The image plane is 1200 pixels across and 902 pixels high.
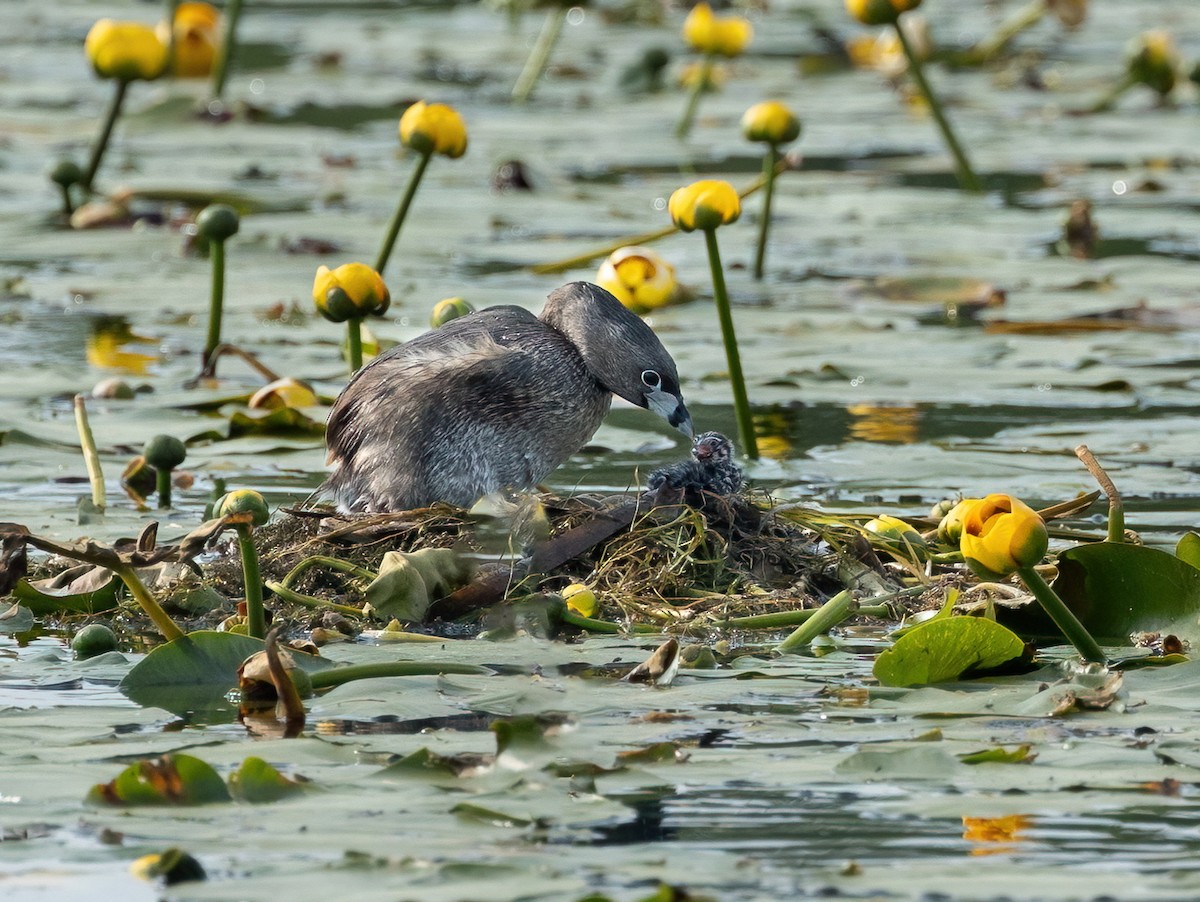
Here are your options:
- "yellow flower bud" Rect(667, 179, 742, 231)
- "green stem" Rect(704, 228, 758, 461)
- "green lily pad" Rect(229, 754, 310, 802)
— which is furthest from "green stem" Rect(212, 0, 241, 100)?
"green lily pad" Rect(229, 754, 310, 802)

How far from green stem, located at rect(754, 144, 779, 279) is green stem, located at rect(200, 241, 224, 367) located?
205 centimetres

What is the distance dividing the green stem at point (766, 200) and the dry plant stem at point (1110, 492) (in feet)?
11.3

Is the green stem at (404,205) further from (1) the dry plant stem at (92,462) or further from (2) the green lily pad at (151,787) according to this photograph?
(2) the green lily pad at (151,787)

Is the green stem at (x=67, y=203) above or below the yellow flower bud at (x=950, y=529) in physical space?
above

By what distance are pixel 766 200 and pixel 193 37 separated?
792 cm

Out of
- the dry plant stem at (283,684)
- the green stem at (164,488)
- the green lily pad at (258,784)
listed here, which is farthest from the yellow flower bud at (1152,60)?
the green lily pad at (258,784)

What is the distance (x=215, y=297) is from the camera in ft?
23.4

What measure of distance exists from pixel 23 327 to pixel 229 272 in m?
1.16

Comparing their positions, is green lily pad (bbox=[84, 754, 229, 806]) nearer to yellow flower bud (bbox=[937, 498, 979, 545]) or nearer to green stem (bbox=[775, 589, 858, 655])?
green stem (bbox=[775, 589, 858, 655])

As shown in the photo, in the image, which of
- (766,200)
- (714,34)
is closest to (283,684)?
(766,200)

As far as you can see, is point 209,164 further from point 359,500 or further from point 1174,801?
point 1174,801

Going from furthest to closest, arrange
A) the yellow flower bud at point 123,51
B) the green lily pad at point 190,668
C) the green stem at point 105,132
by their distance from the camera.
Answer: the green stem at point 105,132 < the yellow flower bud at point 123,51 < the green lily pad at point 190,668

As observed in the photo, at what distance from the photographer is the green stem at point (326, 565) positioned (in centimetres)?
489

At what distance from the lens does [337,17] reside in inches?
808
